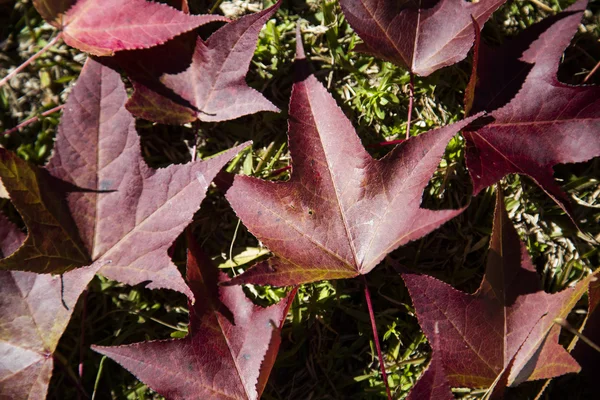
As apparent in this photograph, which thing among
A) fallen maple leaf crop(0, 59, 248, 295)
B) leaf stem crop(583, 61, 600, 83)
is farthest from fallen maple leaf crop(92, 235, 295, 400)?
leaf stem crop(583, 61, 600, 83)

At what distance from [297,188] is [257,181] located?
0.09 m

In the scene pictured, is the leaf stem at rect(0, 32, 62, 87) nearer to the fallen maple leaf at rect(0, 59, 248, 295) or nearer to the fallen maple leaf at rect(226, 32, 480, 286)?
the fallen maple leaf at rect(0, 59, 248, 295)

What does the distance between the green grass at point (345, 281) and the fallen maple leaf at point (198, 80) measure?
0.16m

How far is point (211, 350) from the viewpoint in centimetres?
116

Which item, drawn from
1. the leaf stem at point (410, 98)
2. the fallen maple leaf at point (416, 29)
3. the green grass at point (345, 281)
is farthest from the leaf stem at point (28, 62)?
the leaf stem at point (410, 98)

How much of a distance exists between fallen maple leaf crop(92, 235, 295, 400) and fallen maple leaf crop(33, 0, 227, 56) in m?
0.46

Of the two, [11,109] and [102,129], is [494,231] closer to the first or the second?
[102,129]

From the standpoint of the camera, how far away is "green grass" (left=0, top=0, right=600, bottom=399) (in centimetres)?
133

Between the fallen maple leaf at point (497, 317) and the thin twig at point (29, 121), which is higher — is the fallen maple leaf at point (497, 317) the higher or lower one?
the lower one

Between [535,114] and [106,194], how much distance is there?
0.98 metres

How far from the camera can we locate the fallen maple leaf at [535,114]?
1165mm

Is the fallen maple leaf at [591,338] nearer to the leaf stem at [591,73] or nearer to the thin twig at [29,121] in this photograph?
the leaf stem at [591,73]

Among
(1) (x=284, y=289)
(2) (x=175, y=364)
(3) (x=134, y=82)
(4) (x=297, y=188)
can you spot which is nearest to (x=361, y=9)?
(4) (x=297, y=188)

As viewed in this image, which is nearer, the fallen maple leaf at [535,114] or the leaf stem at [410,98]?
the fallen maple leaf at [535,114]
